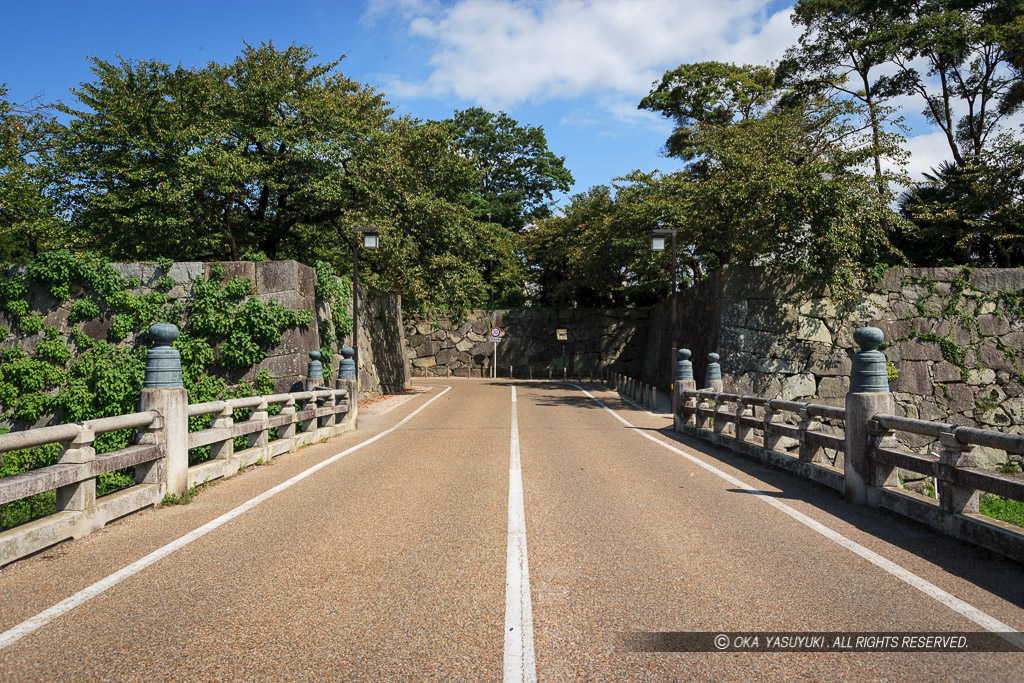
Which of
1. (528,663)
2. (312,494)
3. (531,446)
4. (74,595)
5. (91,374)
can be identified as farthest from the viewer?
(91,374)

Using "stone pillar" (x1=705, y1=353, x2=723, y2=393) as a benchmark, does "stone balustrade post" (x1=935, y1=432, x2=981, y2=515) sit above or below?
below

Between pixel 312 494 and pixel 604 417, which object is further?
pixel 604 417

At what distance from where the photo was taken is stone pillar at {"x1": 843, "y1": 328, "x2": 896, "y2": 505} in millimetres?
7086

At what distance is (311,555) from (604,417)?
14524mm

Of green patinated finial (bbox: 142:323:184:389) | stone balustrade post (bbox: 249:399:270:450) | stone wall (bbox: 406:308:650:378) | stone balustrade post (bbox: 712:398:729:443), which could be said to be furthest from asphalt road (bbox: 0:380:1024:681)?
stone wall (bbox: 406:308:650:378)

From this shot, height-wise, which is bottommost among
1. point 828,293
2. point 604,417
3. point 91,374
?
point 604,417

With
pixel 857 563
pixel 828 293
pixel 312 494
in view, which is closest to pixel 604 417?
pixel 828 293

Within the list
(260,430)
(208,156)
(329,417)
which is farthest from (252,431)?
(208,156)

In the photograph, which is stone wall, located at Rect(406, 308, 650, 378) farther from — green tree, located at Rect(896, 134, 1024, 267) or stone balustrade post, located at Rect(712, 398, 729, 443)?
stone balustrade post, located at Rect(712, 398, 729, 443)

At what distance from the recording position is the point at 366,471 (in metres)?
9.45

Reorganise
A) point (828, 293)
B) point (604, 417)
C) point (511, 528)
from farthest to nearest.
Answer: point (828, 293), point (604, 417), point (511, 528)

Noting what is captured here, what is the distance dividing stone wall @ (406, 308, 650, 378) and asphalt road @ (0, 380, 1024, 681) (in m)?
34.4

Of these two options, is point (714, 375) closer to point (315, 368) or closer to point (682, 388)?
point (682, 388)

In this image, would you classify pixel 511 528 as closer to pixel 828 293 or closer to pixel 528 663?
pixel 528 663
